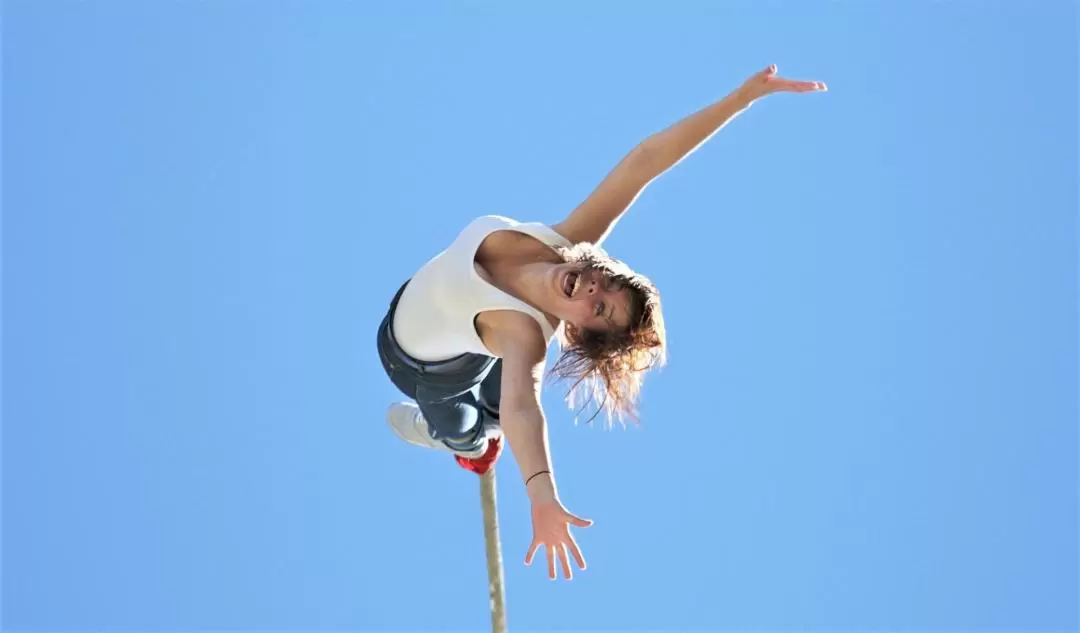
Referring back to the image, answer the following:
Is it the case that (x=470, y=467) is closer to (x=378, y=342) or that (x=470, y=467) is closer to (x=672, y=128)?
(x=378, y=342)

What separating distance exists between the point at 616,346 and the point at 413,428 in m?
2.77

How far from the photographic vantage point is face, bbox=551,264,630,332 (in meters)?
7.67

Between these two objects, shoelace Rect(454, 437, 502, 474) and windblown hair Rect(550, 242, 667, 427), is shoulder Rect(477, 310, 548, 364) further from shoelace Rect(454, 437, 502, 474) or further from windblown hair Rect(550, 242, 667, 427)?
shoelace Rect(454, 437, 502, 474)

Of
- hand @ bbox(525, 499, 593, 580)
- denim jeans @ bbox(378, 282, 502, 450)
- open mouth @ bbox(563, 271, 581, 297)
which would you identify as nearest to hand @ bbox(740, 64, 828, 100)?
open mouth @ bbox(563, 271, 581, 297)

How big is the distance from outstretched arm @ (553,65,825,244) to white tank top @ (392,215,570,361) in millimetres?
171

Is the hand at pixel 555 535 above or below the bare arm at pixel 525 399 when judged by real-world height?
below

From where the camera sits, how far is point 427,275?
8.76 meters

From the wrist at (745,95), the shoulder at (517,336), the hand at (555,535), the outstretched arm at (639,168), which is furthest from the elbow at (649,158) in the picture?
the hand at (555,535)

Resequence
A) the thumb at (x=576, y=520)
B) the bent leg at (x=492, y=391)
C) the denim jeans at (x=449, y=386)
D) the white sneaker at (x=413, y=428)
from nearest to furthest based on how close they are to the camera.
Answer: the thumb at (x=576, y=520) → the denim jeans at (x=449, y=386) → the bent leg at (x=492, y=391) → the white sneaker at (x=413, y=428)

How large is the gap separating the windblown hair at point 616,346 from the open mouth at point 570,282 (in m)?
0.08

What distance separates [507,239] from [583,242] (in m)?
0.45

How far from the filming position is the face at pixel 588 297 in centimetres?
767

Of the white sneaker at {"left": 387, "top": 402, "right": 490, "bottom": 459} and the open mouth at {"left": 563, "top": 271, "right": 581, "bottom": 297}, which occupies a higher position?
the white sneaker at {"left": 387, "top": 402, "right": 490, "bottom": 459}

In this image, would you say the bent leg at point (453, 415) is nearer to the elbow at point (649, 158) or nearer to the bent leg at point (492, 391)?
the bent leg at point (492, 391)
